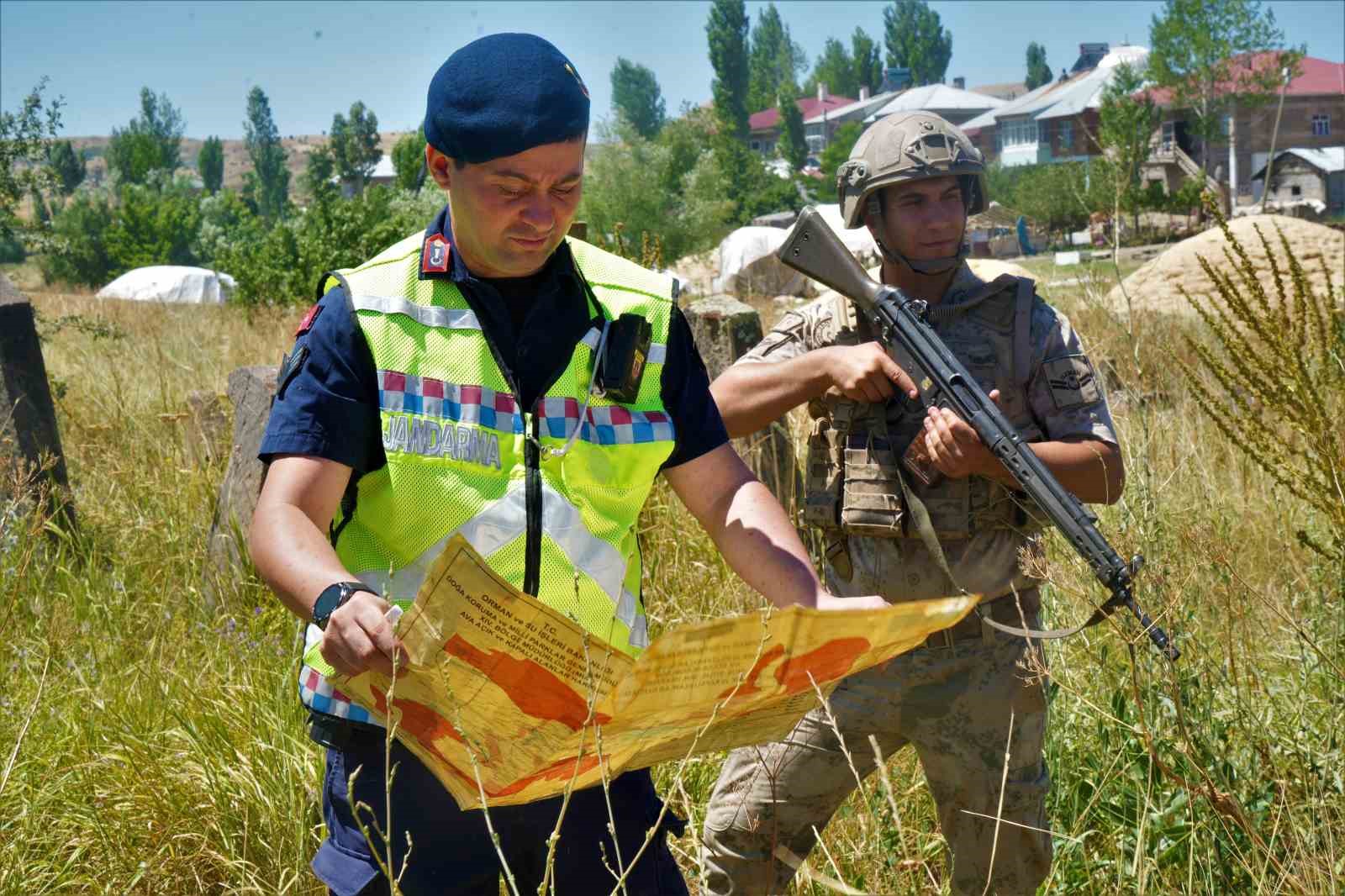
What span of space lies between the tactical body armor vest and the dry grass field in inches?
9.8

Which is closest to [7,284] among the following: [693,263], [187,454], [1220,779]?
[187,454]

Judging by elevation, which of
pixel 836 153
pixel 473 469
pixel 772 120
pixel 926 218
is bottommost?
pixel 473 469

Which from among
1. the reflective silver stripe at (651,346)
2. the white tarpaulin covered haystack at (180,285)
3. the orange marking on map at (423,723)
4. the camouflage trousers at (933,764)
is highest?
the reflective silver stripe at (651,346)

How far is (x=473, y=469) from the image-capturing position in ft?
6.04

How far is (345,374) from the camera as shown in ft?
5.95

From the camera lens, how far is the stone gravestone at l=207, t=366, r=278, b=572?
4.60 m

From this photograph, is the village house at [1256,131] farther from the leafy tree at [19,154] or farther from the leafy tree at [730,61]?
the leafy tree at [19,154]

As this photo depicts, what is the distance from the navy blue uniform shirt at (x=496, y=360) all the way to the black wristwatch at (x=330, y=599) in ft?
0.82

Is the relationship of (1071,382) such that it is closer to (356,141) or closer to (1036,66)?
(356,141)

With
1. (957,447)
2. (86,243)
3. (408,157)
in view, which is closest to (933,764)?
(957,447)

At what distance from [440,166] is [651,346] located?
1.37ft

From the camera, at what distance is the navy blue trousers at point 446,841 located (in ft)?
6.16

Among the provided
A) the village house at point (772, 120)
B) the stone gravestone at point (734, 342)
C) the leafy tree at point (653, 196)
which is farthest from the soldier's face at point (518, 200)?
the village house at point (772, 120)

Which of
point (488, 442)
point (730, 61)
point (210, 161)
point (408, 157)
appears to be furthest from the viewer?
point (210, 161)
